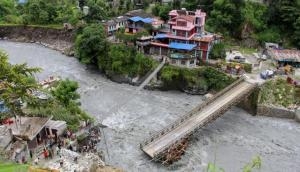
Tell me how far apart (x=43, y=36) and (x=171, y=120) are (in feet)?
86.2

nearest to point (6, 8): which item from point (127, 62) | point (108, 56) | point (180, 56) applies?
point (108, 56)

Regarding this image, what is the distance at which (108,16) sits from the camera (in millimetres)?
50750

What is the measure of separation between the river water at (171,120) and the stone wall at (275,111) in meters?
0.56

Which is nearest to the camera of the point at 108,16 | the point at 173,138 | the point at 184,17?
the point at 173,138

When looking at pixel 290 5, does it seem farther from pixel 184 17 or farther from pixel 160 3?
pixel 160 3

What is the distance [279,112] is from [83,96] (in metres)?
17.1

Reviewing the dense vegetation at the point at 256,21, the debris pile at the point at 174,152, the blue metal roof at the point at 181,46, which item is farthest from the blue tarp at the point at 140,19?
the debris pile at the point at 174,152

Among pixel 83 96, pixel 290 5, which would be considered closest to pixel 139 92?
pixel 83 96

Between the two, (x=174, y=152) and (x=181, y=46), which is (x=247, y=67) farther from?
(x=174, y=152)

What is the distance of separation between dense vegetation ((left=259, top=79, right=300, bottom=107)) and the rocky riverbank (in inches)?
930

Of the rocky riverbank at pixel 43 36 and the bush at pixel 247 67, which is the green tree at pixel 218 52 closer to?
the bush at pixel 247 67

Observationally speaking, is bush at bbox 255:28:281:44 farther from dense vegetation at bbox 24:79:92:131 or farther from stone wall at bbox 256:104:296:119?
dense vegetation at bbox 24:79:92:131

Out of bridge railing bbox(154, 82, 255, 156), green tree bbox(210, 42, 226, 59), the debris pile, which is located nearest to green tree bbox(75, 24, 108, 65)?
green tree bbox(210, 42, 226, 59)

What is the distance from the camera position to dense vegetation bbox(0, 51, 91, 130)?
2333 centimetres
